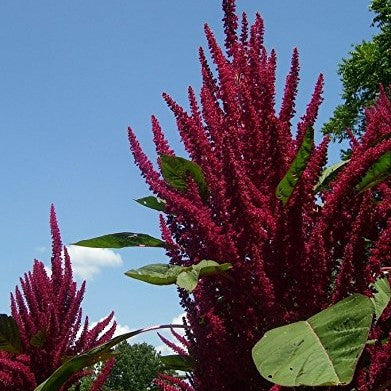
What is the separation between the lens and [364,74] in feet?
55.2

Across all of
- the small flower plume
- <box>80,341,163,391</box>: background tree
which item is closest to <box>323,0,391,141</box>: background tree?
the small flower plume

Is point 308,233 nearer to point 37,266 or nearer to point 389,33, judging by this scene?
point 37,266

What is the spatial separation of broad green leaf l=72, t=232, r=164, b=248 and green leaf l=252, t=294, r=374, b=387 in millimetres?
765

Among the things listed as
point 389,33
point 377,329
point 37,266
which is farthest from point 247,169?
point 389,33

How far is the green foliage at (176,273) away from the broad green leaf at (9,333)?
899 mm

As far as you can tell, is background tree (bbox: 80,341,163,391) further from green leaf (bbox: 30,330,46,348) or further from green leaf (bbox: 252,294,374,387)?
green leaf (bbox: 252,294,374,387)

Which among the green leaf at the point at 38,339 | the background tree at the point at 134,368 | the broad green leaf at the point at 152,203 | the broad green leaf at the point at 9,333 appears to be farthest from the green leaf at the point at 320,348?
the background tree at the point at 134,368

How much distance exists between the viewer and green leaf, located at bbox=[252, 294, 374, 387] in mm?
1083

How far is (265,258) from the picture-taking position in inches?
64.4

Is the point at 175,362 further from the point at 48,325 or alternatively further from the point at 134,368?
the point at 134,368

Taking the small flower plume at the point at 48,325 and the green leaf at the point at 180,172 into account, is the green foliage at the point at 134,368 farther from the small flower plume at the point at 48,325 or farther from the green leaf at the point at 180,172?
the green leaf at the point at 180,172

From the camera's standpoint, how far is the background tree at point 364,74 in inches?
645

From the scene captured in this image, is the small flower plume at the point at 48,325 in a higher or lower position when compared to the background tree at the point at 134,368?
lower

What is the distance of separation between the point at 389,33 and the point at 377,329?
15969 millimetres
